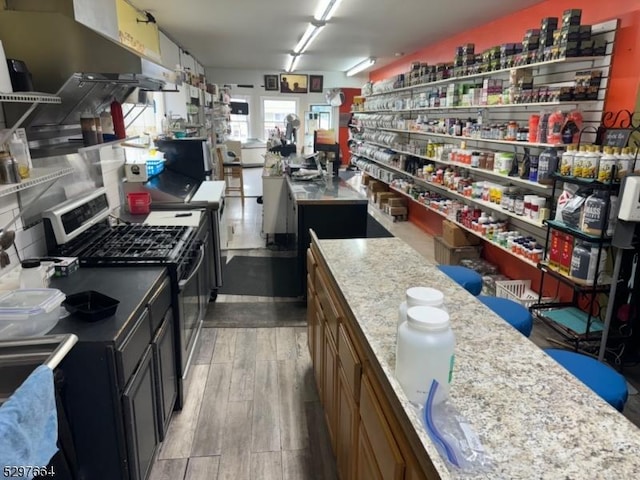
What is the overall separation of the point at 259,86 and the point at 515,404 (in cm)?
1357

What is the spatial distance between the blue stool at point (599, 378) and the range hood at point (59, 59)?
2.37 meters

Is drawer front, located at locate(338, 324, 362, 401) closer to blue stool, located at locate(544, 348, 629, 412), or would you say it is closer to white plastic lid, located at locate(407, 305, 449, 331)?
white plastic lid, located at locate(407, 305, 449, 331)

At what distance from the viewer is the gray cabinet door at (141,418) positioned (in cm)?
169

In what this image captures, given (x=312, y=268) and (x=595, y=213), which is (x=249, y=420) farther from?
(x=595, y=213)

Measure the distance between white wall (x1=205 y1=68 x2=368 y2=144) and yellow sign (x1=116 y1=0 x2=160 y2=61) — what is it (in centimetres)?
746

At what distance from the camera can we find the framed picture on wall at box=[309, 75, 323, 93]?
13.6 metres

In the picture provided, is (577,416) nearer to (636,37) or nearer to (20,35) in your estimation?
(20,35)

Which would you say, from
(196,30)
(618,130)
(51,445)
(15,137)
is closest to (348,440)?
(51,445)

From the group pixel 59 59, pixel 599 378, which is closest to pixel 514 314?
pixel 599 378

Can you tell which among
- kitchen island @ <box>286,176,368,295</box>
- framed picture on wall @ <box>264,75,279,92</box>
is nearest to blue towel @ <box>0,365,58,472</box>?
kitchen island @ <box>286,176,368,295</box>

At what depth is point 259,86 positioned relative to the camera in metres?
13.5

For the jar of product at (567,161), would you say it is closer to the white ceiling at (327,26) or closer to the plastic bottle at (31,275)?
the white ceiling at (327,26)

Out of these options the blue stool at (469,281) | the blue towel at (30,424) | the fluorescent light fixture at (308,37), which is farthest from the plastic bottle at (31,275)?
the fluorescent light fixture at (308,37)

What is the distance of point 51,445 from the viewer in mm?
1112
